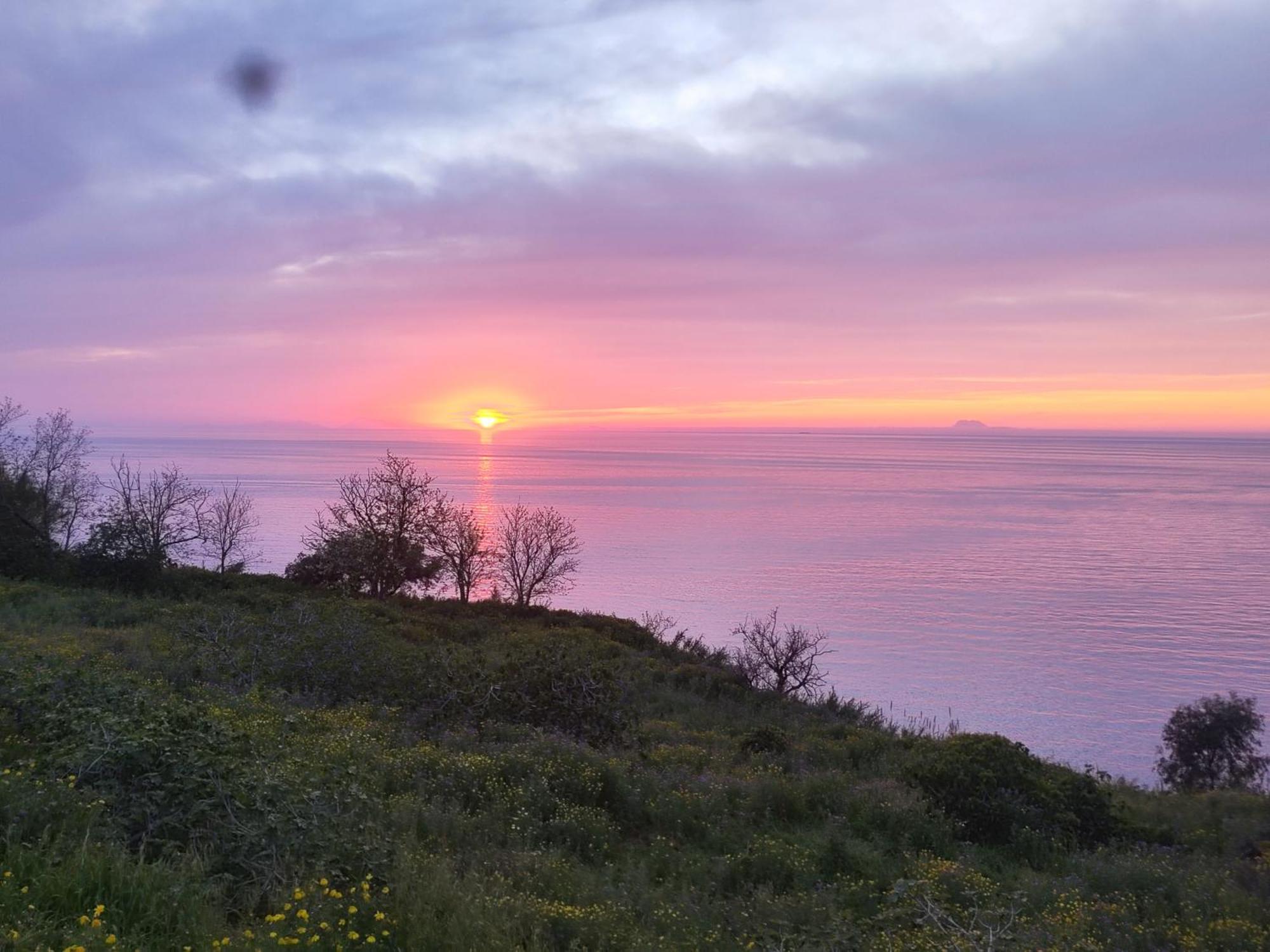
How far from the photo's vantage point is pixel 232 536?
141 feet

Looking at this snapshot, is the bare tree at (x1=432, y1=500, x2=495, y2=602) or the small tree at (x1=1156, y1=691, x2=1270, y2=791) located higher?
the bare tree at (x1=432, y1=500, x2=495, y2=602)

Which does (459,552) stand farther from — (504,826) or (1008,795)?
(504,826)

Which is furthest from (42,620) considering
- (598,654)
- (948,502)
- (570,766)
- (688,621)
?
(948,502)

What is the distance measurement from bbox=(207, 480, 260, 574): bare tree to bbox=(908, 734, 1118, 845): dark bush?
28995 millimetres

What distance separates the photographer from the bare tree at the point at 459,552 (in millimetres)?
36000

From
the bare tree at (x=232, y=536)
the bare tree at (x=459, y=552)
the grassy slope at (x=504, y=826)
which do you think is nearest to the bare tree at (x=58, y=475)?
the bare tree at (x=232, y=536)

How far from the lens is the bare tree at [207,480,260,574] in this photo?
1596 inches

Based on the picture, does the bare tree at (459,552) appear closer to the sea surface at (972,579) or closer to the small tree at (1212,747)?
the sea surface at (972,579)

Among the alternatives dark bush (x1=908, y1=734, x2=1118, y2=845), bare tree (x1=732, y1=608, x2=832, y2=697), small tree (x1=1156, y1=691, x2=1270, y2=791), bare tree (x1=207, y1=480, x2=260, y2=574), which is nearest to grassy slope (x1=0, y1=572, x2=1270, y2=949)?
dark bush (x1=908, y1=734, x2=1118, y2=845)

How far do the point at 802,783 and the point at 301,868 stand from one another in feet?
21.6

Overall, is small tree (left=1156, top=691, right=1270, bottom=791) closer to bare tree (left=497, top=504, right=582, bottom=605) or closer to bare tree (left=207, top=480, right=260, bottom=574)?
bare tree (left=497, top=504, right=582, bottom=605)

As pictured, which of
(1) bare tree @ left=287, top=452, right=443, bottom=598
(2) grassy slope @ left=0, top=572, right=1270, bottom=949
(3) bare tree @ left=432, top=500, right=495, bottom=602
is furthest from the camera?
(3) bare tree @ left=432, top=500, right=495, bottom=602

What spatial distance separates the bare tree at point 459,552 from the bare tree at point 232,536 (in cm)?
787

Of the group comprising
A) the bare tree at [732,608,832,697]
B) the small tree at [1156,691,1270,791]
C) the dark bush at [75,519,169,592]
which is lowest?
the small tree at [1156,691,1270,791]
